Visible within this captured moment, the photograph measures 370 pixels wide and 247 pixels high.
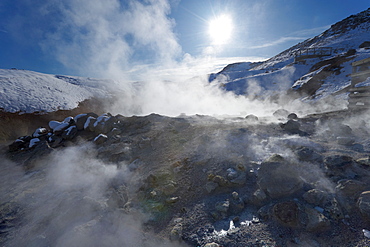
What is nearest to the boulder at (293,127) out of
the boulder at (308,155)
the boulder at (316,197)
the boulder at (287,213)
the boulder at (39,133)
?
the boulder at (308,155)

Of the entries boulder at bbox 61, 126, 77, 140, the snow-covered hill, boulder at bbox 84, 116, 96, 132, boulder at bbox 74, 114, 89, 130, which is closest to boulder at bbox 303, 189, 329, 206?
boulder at bbox 84, 116, 96, 132

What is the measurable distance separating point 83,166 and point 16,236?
267 cm

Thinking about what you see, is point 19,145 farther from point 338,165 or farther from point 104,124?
point 338,165

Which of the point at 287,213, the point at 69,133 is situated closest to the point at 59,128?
the point at 69,133

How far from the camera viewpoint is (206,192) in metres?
3.95

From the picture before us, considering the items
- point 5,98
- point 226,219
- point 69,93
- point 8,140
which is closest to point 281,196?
point 226,219

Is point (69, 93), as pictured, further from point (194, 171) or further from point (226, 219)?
point (226, 219)

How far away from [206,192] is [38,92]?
62.1 feet

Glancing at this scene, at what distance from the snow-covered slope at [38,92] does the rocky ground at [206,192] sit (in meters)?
→ 9.98

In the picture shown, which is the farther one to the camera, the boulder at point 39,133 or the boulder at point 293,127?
the boulder at point 39,133

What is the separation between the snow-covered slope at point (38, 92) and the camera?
45.3 feet

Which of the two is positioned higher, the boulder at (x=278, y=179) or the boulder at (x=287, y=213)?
the boulder at (x=278, y=179)

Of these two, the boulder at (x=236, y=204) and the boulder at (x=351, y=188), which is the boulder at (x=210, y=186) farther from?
the boulder at (x=351, y=188)

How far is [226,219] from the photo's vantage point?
3268 mm
